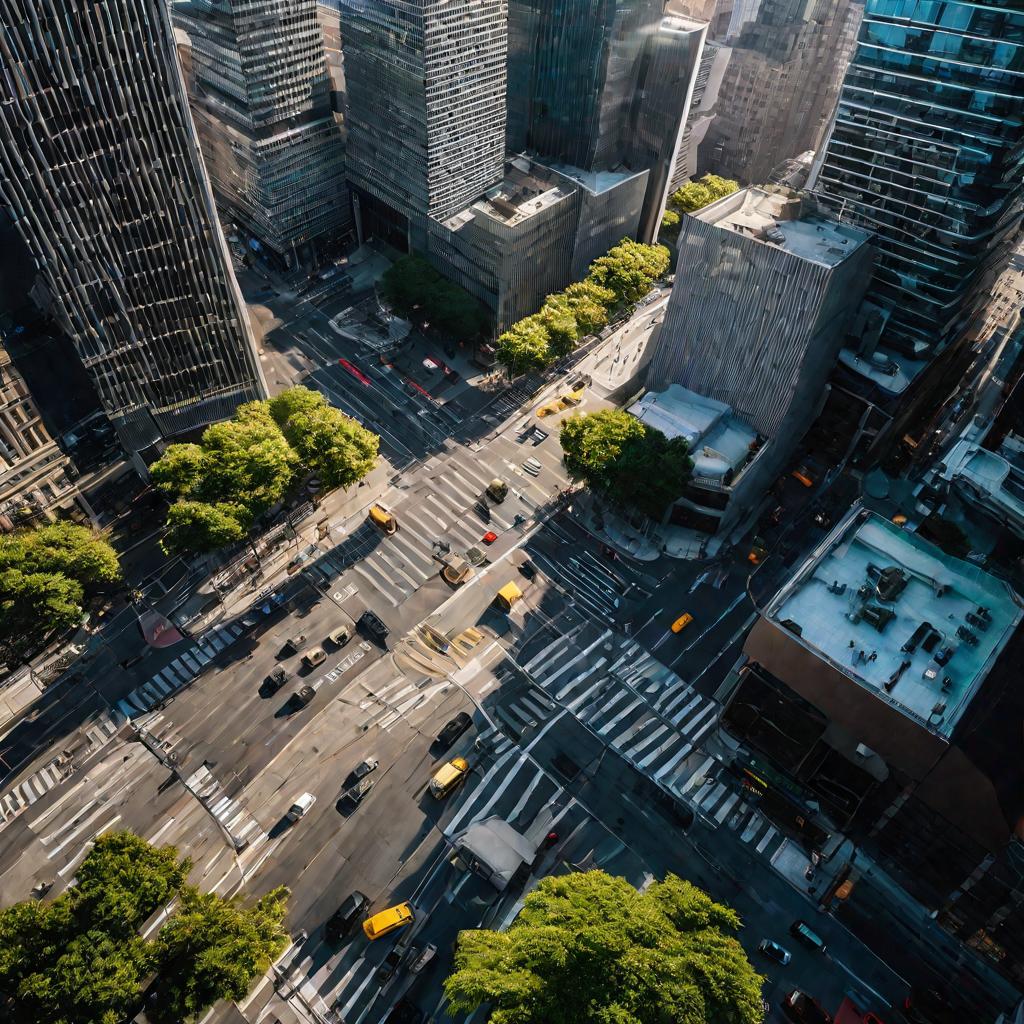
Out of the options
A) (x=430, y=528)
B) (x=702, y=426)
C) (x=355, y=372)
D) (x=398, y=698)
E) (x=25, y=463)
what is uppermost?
(x=25, y=463)

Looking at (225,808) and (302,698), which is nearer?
(225,808)

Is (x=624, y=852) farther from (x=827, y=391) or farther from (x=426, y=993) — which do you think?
(x=827, y=391)

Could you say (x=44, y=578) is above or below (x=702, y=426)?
below

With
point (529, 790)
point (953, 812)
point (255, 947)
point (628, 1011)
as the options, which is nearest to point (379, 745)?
point (529, 790)

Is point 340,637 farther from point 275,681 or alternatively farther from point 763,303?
point 763,303

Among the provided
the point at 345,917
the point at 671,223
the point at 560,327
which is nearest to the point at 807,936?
the point at 345,917

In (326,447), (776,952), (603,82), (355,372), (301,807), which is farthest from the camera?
(603,82)

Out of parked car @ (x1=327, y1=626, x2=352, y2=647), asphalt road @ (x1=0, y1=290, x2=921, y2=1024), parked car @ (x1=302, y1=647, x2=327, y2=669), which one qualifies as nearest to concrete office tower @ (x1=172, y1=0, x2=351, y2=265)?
asphalt road @ (x1=0, y1=290, x2=921, y2=1024)

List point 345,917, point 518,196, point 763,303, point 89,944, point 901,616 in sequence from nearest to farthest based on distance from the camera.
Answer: point 89,944, point 345,917, point 901,616, point 763,303, point 518,196
